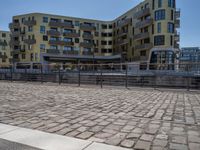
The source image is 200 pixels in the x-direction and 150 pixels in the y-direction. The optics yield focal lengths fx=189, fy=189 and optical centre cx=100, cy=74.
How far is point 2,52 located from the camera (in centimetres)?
6875

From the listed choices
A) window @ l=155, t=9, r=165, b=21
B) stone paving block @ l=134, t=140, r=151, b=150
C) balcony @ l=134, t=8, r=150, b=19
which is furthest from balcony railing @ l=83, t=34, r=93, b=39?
stone paving block @ l=134, t=140, r=151, b=150

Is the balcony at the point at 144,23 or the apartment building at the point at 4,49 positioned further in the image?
the apartment building at the point at 4,49

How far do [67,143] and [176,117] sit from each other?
3.29 meters

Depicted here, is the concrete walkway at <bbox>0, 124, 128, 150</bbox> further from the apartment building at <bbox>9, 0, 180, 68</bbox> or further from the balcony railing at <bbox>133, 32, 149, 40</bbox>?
the balcony railing at <bbox>133, 32, 149, 40</bbox>

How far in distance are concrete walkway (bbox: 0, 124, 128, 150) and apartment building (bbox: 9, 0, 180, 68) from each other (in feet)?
119

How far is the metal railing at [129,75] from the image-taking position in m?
13.3

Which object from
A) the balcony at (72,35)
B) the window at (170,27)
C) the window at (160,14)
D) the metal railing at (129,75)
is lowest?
the metal railing at (129,75)

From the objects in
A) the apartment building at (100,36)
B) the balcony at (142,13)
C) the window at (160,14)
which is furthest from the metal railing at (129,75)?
the balcony at (142,13)

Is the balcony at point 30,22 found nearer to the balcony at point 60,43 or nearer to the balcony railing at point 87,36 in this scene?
the balcony at point 60,43

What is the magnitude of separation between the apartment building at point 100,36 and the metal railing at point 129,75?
913 inches

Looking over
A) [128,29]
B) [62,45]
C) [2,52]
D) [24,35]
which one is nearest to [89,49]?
[62,45]

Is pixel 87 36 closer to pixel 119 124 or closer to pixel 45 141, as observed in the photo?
pixel 119 124

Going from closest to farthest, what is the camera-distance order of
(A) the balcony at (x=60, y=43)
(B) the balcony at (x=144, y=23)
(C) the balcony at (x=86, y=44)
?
1. (B) the balcony at (x=144, y=23)
2. (A) the balcony at (x=60, y=43)
3. (C) the balcony at (x=86, y=44)

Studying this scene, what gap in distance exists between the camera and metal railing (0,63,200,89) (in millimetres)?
13336
